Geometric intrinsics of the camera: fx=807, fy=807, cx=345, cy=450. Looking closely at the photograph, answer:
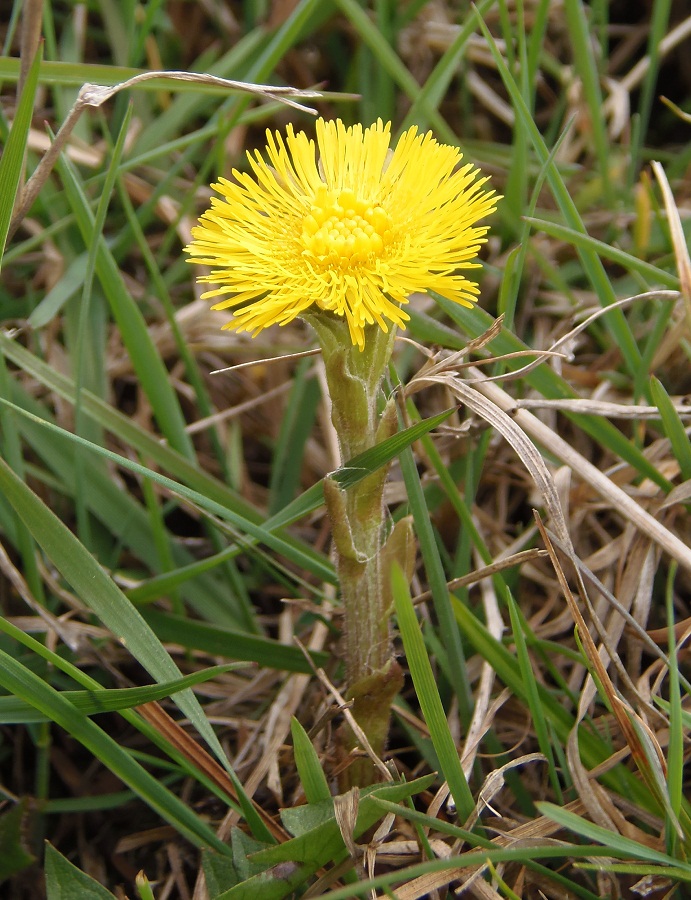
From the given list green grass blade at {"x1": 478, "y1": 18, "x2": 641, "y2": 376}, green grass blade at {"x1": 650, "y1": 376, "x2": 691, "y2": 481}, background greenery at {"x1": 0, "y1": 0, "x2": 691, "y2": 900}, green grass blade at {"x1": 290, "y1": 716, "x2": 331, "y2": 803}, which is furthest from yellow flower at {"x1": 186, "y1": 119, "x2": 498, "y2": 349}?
green grass blade at {"x1": 290, "y1": 716, "x2": 331, "y2": 803}

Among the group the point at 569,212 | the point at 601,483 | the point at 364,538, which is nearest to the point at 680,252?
the point at 569,212

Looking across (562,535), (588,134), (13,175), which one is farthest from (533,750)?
(588,134)

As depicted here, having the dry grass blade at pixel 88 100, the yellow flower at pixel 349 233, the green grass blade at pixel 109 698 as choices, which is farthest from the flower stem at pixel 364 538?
the dry grass blade at pixel 88 100

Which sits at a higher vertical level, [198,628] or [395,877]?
[395,877]

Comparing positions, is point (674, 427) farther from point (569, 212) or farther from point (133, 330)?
point (133, 330)

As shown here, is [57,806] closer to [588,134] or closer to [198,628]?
[198,628]

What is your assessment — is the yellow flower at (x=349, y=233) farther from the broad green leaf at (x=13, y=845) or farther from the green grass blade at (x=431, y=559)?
the broad green leaf at (x=13, y=845)
